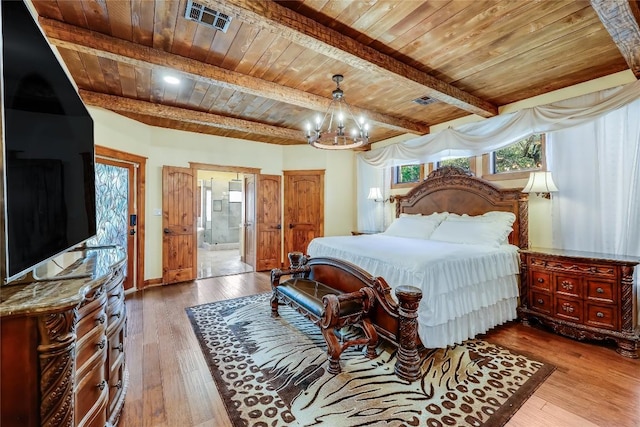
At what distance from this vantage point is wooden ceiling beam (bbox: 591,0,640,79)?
1.77 metres

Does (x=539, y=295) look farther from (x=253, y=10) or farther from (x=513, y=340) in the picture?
(x=253, y=10)

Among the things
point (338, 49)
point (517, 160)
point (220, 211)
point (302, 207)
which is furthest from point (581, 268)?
point (220, 211)

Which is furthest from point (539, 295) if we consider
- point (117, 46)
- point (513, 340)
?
point (117, 46)

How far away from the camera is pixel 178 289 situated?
176 inches

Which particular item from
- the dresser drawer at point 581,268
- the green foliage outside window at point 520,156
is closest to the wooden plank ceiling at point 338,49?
the green foliage outside window at point 520,156

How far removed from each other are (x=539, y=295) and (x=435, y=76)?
2.63 metres

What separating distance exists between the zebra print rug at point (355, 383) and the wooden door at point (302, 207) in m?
3.26

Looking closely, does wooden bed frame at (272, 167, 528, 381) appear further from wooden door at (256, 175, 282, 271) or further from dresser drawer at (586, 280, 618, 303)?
wooden door at (256, 175, 282, 271)

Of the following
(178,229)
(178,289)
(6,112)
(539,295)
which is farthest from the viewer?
(178,229)

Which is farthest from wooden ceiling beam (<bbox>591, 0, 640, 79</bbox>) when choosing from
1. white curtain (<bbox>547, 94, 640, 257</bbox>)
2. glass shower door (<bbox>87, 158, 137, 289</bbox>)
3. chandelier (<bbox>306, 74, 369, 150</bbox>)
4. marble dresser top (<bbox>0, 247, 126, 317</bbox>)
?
glass shower door (<bbox>87, 158, 137, 289</bbox>)

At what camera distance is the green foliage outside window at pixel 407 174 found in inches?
205

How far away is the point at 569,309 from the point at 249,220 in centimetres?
539

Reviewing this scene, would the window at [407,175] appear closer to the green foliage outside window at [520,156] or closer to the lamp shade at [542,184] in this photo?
the green foliage outside window at [520,156]

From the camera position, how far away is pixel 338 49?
7.42 feet
